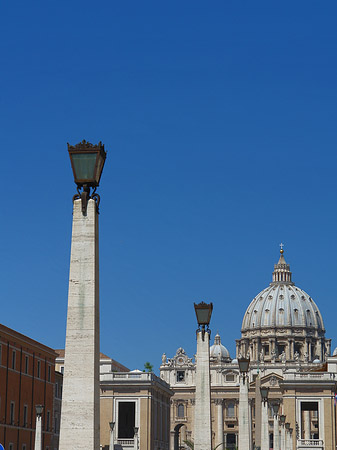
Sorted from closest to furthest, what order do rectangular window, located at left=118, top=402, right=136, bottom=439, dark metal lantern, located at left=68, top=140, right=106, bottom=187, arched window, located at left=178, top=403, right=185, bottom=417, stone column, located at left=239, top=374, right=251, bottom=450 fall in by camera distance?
dark metal lantern, located at left=68, top=140, right=106, bottom=187, stone column, located at left=239, top=374, right=251, bottom=450, rectangular window, located at left=118, top=402, right=136, bottom=439, arched window, located at left=178, top=403, right=185, bottom=417

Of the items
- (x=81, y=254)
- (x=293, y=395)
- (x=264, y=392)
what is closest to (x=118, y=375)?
(x=293, y=395)

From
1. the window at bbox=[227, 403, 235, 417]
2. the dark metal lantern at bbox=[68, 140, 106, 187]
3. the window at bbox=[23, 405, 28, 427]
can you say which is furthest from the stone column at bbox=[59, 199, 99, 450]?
the window at bbox=[227, 403, 235, 417]

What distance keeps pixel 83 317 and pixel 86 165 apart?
3.15 meters

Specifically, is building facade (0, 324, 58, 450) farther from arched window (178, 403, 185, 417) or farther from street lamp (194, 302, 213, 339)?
arched window (178, 403, 185, 417)

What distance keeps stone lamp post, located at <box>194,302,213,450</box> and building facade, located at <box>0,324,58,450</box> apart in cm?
3760

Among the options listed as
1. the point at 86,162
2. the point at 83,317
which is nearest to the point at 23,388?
the point at 83,317

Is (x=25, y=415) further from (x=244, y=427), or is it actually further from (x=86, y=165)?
(x=86, y=165)

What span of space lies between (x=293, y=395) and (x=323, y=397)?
373 centimetres

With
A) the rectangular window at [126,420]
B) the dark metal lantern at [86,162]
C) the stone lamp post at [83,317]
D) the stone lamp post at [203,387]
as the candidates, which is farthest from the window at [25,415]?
the dark metal lantern at [86,162]

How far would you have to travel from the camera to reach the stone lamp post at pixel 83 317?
716 inches

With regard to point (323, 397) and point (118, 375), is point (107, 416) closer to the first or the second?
point (118, 375)

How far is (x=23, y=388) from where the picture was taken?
74.1 meters

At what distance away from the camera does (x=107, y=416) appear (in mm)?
118750

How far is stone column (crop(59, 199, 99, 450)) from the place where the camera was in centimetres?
1819
